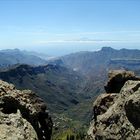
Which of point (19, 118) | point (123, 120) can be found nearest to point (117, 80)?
point (123, 120)

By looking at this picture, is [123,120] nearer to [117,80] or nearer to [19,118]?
[19,118]

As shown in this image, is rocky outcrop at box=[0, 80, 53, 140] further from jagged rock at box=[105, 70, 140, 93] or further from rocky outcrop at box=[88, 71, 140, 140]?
jagged rock at box=[105, 70, 140, 93]

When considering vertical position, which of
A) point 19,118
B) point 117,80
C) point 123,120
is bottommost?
point 123,120

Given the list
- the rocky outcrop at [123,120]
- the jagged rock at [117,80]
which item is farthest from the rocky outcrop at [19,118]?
the jagged rock at [117,80]

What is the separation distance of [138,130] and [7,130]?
14.0m

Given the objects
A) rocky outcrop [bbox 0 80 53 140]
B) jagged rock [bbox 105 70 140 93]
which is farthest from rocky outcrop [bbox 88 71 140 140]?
jagged rock [bbox 105 70 140 93]

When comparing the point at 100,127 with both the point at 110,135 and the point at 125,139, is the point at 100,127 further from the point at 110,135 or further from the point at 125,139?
the point at 125,139

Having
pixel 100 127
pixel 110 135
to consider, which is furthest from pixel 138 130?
pixel 100 127

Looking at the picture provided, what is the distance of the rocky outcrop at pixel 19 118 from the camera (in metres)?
27.1

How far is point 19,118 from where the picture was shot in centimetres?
3114

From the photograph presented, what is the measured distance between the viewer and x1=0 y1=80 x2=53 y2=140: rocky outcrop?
27.1 m

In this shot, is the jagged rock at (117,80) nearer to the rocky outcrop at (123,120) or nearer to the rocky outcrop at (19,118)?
the rocky outcrop at (123,120)

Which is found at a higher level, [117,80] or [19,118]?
[117,80]

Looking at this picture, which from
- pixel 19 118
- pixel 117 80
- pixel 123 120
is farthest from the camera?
pixel 117 80
